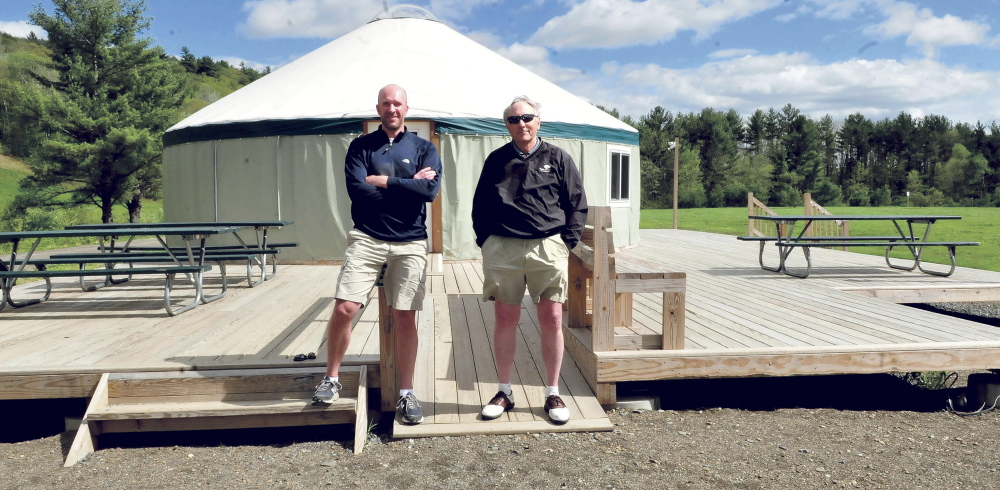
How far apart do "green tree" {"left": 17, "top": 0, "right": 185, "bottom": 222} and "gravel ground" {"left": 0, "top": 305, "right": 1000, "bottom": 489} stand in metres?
18.4

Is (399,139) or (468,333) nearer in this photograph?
(399,139)

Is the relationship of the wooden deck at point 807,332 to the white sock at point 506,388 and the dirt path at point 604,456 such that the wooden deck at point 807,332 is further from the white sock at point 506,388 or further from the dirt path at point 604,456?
the white sock at point 506,388

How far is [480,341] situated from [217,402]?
1.44 m

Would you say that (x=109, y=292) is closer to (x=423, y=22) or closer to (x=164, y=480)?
(x=164, y=480)

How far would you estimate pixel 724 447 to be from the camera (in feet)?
8.98

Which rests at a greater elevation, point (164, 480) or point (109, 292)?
point (109, 292)

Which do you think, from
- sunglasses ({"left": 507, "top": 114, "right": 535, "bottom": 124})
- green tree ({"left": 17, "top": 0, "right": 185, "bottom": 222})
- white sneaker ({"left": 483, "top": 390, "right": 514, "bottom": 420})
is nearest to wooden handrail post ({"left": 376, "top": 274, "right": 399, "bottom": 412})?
white sneaker ({"left": 483, "top": 390, "right": 514, "bottom": 420})

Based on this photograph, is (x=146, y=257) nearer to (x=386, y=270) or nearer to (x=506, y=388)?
(x=386, y=270)

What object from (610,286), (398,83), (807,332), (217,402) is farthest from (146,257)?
(807,332)

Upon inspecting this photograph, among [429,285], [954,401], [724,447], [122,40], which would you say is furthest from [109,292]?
[122,40]

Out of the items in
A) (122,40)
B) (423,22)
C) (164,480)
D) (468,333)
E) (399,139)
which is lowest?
(164,480)

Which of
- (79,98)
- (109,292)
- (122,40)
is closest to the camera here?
(109,292)

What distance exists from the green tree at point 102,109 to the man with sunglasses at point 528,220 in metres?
19.4

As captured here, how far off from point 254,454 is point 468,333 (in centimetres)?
152
